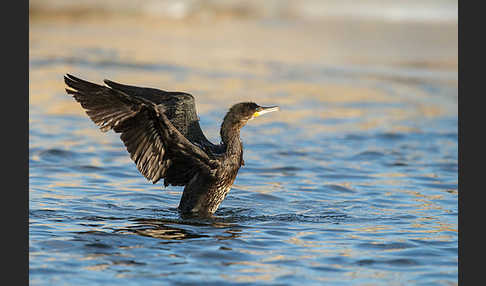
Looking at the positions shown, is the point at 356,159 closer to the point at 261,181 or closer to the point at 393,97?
the point at 261,181

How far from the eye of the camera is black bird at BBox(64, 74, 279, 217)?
814 centimetres

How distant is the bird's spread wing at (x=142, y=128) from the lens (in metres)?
8.06

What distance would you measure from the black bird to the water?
0.40 m

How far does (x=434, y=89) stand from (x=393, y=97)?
136 cm

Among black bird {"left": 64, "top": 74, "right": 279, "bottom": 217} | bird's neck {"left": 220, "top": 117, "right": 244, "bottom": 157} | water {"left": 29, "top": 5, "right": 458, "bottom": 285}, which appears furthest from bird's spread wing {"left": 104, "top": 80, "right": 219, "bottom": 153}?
water {"left": 29, "top": 5, "right": 458, "bottom": 285}

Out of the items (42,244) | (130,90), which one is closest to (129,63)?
(130,90)

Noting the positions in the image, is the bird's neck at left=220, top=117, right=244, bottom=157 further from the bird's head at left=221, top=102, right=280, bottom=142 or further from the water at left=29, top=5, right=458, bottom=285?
the water at left=29, top=5, right=458, bottom=285

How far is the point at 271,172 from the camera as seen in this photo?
11.5m

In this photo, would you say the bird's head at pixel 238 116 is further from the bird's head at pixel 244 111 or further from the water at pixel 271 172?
the water at pixel 271 172

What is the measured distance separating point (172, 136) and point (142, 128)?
0.31 m

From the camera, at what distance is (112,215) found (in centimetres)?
885

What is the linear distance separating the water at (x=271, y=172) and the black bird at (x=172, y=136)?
0.40m

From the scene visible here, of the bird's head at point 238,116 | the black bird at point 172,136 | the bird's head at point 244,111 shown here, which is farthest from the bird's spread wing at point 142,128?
the bird's head at point 244,111

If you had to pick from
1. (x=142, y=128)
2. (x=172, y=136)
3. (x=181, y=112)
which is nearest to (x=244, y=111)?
(x=181, y=112)
